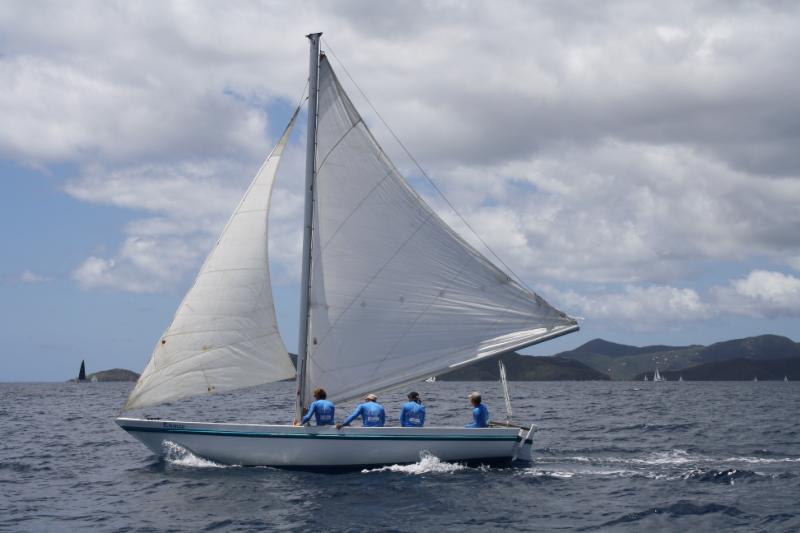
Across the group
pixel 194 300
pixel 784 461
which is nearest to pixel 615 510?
pixel 784 461

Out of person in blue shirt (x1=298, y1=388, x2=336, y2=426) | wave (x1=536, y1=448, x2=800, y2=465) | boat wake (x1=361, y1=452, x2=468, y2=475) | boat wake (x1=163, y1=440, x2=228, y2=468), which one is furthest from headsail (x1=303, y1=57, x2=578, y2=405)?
wave (x1=536, y1=448, x2=800, y2=465)

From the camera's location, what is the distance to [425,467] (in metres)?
22.9

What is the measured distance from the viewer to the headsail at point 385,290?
23484 mm

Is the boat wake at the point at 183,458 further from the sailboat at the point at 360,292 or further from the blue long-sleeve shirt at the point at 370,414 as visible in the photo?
the blue long-sleeve shirt at the point at 370,414

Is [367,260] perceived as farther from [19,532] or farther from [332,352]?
[19,532]

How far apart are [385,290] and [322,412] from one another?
3809 millimetres

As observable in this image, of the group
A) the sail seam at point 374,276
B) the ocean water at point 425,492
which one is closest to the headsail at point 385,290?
the sail seam at point 374,276

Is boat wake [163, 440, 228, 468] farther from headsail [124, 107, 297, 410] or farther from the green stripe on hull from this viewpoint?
headsail [124, 107, 297, 410]

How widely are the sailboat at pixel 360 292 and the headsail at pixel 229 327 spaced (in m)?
0.04

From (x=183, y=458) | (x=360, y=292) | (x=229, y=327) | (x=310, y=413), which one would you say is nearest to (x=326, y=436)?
(x=310, y=413)

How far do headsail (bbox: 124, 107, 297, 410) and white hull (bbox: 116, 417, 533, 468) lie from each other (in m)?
1.27

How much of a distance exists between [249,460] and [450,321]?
Answer: 6.79 meters

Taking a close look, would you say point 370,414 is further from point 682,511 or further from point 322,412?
point 682,511

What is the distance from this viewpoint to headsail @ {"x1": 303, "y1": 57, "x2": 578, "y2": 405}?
23.5 meters
